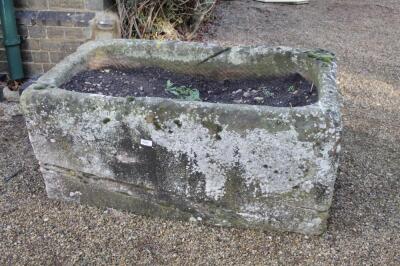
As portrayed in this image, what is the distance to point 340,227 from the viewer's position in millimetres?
2898

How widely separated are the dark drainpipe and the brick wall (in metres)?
0.09

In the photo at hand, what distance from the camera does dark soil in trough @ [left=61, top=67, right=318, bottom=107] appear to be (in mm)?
3113

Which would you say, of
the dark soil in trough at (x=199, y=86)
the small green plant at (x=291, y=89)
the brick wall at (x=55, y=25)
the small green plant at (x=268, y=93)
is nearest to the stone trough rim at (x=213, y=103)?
the dark soil in trough at (x=199, y=86)

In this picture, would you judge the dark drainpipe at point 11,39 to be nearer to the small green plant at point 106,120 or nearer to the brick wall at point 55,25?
the brick wall at point 55,25

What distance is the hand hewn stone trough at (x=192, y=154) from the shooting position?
2.54m

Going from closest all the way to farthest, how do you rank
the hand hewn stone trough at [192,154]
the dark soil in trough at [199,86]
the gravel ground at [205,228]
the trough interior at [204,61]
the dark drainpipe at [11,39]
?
the hand hewn stone trough at [192,154] < the gravel ground at [205,228] < the dark soil in trough at [199,86] < the trough interior at [204,61] < the dark drainpipe at [11,39]

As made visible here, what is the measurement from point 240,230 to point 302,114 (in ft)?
2.82

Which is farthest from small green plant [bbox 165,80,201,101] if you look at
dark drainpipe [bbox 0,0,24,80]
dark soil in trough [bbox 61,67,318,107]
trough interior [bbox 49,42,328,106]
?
dark drainpipe [bbox 0,0,24,80]

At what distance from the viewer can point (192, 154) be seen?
269 centimetres

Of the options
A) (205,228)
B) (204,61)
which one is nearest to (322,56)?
(204,61)

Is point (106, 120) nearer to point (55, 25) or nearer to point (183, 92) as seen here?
point (183, 92)

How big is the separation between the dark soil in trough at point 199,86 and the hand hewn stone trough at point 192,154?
0.15 meters

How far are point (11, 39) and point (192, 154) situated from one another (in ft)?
9.72

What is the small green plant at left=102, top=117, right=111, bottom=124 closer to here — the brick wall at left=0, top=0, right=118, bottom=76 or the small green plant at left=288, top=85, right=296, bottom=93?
the small green plant at left=288, top=85, right=296, bottom=93
